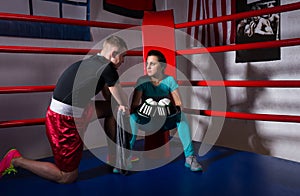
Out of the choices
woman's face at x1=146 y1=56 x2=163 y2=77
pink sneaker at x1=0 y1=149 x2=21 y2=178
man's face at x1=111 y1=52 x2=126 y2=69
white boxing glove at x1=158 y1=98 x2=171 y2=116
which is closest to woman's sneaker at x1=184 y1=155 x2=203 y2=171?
white boxing glove at x1=158 y1=98 x2=171 y2=116

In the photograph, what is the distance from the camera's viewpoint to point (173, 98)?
1731 mm

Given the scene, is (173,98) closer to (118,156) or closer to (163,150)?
(163,150)

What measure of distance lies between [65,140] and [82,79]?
299 millimetres

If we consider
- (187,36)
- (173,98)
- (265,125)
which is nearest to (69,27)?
Result: (173,98)

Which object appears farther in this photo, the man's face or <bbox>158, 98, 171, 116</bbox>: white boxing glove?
<bbox>158, 98, 171, 116</bbox>: white boxing glove

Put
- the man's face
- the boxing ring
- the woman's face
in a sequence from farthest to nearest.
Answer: the woman's face < the man's face < the boxing ring

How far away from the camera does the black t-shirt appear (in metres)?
1.37

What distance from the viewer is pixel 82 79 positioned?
4.50 ft

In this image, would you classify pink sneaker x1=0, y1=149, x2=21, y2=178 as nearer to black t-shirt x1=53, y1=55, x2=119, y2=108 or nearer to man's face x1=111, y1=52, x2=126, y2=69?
black t-shirt x1=53, y1=55, x2=119, y2=108

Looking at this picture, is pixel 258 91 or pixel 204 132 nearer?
pixel 258 91

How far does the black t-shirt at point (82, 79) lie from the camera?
1.37 metres

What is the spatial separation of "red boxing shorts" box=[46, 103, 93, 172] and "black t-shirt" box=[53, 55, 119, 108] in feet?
0.29

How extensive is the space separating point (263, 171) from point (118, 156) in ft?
2.52

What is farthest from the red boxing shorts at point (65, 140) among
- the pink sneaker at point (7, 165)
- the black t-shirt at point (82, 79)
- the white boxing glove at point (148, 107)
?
the white boxing glove at point (148, 107)
